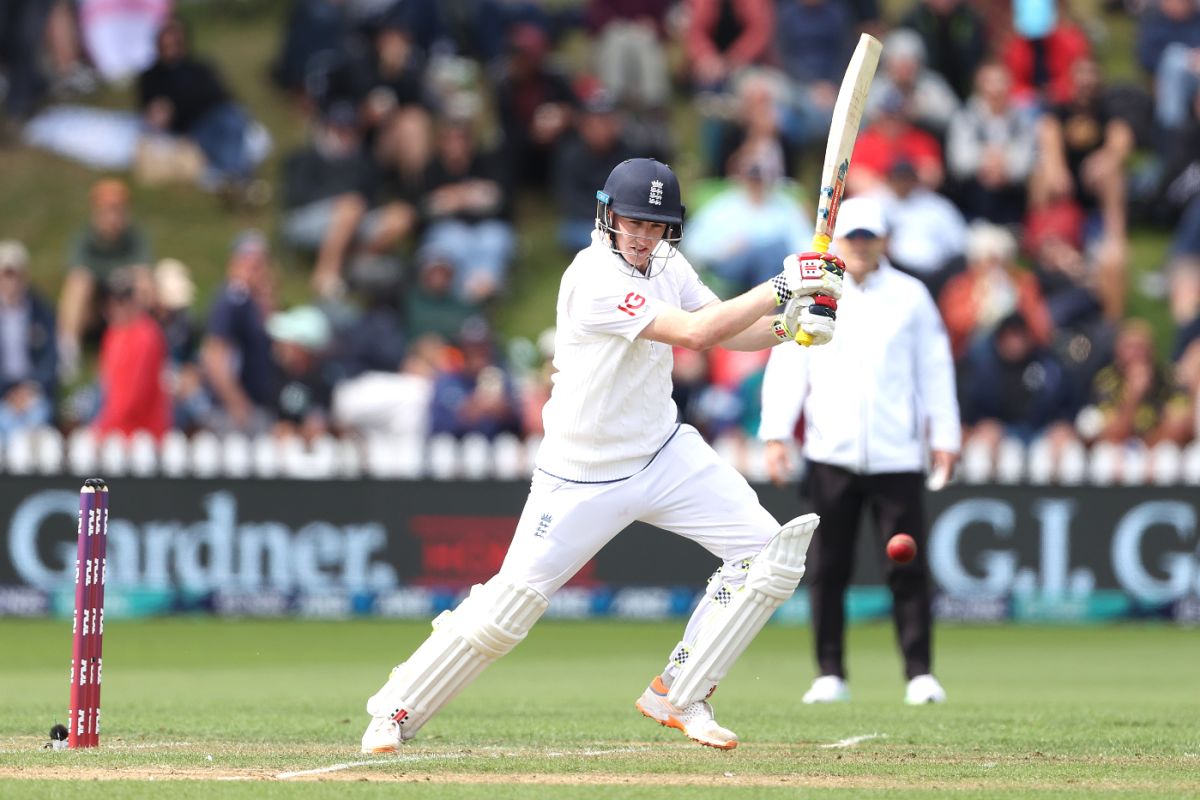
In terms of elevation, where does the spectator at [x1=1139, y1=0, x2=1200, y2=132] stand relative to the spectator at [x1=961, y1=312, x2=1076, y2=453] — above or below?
above

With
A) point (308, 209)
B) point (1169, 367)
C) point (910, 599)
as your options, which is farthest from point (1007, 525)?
point (308, 209)

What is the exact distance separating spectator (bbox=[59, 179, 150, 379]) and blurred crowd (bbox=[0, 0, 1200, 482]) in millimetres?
30

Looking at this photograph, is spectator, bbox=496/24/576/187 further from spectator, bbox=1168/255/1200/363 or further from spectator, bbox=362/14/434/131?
spectator, bbox=1168/255/1200/363

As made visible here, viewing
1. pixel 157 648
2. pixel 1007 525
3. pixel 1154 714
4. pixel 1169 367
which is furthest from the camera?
pixel 1169 367

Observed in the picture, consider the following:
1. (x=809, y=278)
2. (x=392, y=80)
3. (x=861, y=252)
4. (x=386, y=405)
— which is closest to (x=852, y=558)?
(x=861, y=252)

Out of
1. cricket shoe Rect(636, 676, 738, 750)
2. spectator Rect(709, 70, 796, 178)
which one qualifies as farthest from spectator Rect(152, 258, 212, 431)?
cricket shoe Rect(636, 676, 738, 750)

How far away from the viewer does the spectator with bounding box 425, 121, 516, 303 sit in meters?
17.8

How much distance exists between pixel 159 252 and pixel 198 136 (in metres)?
1.24

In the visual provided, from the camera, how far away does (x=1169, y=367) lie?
15688 millimetres

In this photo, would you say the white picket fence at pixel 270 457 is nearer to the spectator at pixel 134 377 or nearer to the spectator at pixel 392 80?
the spectator at pixel 134 377

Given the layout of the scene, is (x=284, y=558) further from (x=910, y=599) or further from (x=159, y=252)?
(x=910, y=599)

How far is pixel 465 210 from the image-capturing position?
17797mm

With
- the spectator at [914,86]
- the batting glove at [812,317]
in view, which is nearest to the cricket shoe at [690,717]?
the batting glove at [812,317]

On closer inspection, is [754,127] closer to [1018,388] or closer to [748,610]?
[1018,388]
